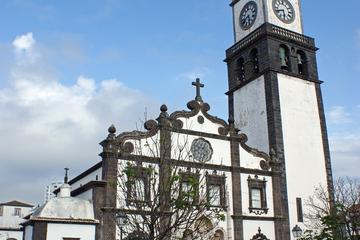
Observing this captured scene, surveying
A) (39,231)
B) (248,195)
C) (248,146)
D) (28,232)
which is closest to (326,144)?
(248,146)

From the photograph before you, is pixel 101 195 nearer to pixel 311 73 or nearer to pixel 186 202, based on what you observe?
pixel 186 202

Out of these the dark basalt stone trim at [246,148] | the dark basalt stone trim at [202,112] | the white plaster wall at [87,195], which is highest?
the dark basalt stone trim at [202,112]

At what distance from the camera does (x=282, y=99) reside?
119 ft

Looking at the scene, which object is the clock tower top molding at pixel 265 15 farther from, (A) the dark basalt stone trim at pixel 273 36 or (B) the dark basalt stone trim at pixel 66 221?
(B) the dark basalt stone trim at pixel 66 221

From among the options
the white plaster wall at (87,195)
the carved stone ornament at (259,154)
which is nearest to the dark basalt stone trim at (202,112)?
the carved stone ornament at (259,154)

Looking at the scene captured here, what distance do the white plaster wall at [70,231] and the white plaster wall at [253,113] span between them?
14.9 meters

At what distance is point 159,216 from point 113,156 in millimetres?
10410

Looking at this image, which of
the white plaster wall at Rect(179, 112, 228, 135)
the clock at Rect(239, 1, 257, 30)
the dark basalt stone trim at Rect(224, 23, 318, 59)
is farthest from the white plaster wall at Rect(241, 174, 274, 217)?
the clock at Rect(239, 1, 257, 30)

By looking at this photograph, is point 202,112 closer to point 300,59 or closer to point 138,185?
point 300,59

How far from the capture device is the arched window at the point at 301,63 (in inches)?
1532

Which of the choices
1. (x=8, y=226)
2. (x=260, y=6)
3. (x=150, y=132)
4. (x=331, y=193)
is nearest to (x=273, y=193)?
(x=331, y=193)

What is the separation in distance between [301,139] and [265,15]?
34.3 ft

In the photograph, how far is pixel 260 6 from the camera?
39.6 metres

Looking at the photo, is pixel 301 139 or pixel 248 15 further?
pixel 248 15
